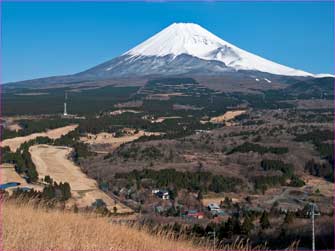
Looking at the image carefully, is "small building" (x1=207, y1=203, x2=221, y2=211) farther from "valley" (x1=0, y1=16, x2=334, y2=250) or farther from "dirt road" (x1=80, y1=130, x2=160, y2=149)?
"dirt road" (x1=80, y1=130, x2=160, y2=149)

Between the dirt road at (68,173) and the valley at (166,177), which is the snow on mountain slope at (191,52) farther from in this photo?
the dirt road at (68,173)

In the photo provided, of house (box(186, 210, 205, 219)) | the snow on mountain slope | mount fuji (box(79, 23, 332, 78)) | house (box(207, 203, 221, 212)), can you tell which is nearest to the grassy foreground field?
house (box(186, 210, 205, 219))

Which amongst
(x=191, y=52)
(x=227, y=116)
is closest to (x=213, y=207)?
(x=227, y=116)

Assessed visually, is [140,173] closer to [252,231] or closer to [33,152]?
[33,152]

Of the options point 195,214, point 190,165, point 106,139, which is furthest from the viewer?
point 106,139

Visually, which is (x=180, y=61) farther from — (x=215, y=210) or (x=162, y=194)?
(x=215, y=210)
